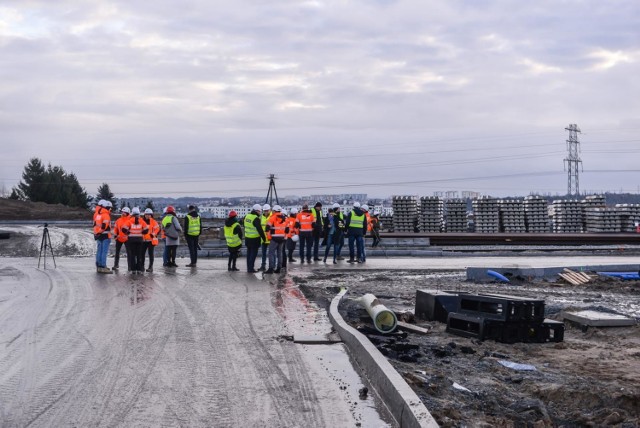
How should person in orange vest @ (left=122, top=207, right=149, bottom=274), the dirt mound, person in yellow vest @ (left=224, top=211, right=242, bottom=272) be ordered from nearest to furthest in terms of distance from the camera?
person in orange vest @ (left=122, top=207, right=149, bottom=274) < person in yellow vest @ (left=224, top=211, right=242, bottom=272) < the dirt mound

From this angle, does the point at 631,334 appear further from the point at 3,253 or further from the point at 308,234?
the point at 3,253

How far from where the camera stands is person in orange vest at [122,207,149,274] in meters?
21.4

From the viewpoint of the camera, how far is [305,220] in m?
25.3

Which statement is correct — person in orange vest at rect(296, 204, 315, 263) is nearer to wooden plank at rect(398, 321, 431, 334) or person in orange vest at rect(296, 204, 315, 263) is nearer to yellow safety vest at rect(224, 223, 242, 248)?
yellow safety vest at rect(224, 223, 242, 248)

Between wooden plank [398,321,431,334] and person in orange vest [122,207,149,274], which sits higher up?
person in orange vest [122,207,149,274]

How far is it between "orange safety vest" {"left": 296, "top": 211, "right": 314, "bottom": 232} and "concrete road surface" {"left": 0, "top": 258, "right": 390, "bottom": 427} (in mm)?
9086

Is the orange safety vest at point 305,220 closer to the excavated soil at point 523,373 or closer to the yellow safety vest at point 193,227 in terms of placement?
the yellow safety vest at point 193,227

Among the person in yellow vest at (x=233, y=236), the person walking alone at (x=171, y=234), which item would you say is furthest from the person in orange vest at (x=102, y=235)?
the person in yellow vest at (x=233, y=236)

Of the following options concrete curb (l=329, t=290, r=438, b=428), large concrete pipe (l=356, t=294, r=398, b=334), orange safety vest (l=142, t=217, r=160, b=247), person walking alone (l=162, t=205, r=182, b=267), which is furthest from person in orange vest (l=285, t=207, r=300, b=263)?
concrete curb (l=329, t=290, r=438, b=428)

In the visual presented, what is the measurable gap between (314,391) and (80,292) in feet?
32.3

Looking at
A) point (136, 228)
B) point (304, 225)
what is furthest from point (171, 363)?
point (304, 225)

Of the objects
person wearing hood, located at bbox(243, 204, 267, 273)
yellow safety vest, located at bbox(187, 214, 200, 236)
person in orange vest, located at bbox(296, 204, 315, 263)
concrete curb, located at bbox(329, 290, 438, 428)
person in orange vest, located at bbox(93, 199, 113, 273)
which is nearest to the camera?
concrete curb, located at bbox(329, 290, 438, 428)

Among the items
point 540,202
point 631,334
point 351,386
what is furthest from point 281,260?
point 540,202

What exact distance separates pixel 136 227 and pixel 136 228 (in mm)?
27
